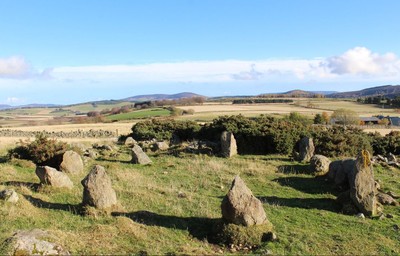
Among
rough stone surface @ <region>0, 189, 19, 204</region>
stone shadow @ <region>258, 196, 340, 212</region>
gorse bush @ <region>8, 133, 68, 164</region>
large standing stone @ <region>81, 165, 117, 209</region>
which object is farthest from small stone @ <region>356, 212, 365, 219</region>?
gorse bush @ <region>8, 133, 68, 164</region>

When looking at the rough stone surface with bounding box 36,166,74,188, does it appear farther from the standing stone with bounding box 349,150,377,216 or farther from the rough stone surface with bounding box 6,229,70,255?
the standing stone with bounding box 349,150,377,216

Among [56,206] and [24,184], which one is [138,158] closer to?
[24,184]

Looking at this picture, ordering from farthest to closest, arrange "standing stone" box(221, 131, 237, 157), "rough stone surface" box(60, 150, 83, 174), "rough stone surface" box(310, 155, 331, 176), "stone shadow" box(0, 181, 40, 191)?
"standing stone" box(221, 131, 237, 157), "rough stone surface" box(310, 155, 331, 176), "rough stone surface" box(60, 150, 83, 174), "stone shadow" box(0, 181, 40, 191)

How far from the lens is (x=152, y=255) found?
375 inches

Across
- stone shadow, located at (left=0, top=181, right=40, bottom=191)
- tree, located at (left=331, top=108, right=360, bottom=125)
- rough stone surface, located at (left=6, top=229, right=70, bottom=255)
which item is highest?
rough stone surface, located at (left=6, top=229, right=70, bottom=255)

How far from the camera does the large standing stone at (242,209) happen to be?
37.2 ft

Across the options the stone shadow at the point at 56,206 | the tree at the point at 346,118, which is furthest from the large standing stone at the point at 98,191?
the tree at the point at 346,118

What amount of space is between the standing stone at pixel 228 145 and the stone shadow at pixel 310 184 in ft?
21.4

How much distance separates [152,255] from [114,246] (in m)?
1.19

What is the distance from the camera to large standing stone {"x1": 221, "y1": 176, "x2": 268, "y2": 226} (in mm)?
11352

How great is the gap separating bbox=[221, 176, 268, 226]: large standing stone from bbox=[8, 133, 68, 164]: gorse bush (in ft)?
44.5

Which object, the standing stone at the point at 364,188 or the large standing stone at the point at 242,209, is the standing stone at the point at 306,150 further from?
the large standing stone at the point at 242,209

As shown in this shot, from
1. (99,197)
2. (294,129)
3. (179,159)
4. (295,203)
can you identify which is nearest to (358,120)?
(294,129)

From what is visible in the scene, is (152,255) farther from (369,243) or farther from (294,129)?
(294,129)
